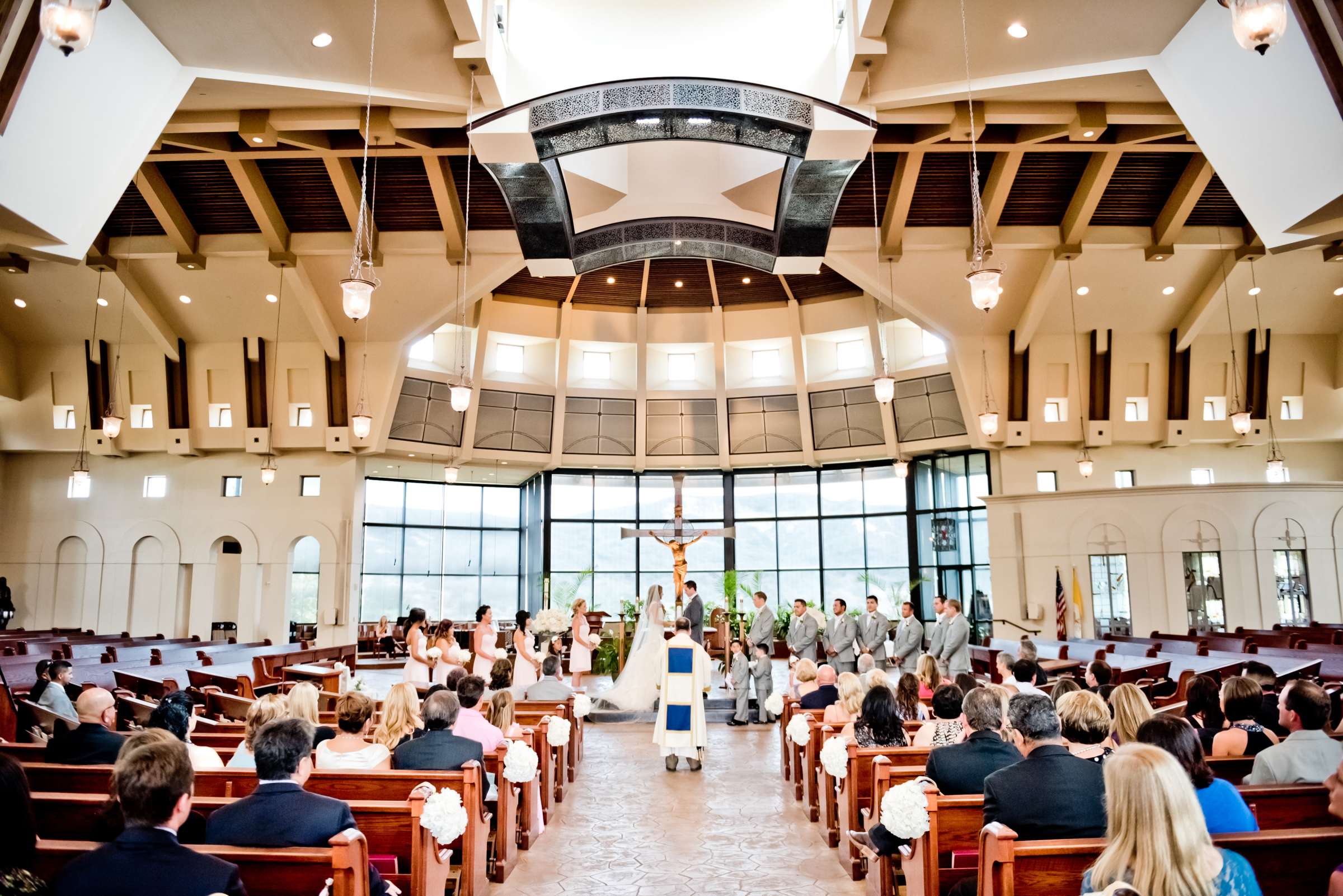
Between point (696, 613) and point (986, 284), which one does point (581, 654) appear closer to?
point (696, 613)

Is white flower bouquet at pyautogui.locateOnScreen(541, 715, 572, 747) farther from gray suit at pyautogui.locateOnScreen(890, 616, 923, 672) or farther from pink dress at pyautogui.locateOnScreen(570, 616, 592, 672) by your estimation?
gray suit at pyautogui.locateOnScreen(890, 616, 923, 672)

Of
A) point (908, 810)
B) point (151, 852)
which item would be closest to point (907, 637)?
point (908, 810)

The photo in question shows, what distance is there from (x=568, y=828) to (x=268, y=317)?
503 inches

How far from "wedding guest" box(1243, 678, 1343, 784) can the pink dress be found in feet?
33.9

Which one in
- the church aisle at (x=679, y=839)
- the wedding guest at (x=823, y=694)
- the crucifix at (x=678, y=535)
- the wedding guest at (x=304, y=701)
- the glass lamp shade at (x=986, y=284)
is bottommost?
the church aisle at (x=679, y=839)

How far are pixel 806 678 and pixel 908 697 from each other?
1885 mm

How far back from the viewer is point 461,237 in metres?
14.0

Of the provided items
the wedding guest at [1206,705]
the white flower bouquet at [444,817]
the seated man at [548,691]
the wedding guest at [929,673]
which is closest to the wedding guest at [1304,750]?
the wedding guest at [1206,705]

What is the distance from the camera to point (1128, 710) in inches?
166

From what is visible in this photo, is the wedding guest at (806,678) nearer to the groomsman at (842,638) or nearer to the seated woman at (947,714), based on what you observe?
the seated woman at (947,714)

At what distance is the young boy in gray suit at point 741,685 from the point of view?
446 inches

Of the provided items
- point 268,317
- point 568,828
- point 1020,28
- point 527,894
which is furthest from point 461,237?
point 527,894

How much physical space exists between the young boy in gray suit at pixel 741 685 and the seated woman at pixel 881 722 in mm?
5845

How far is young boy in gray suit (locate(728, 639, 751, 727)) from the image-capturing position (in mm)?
11320
